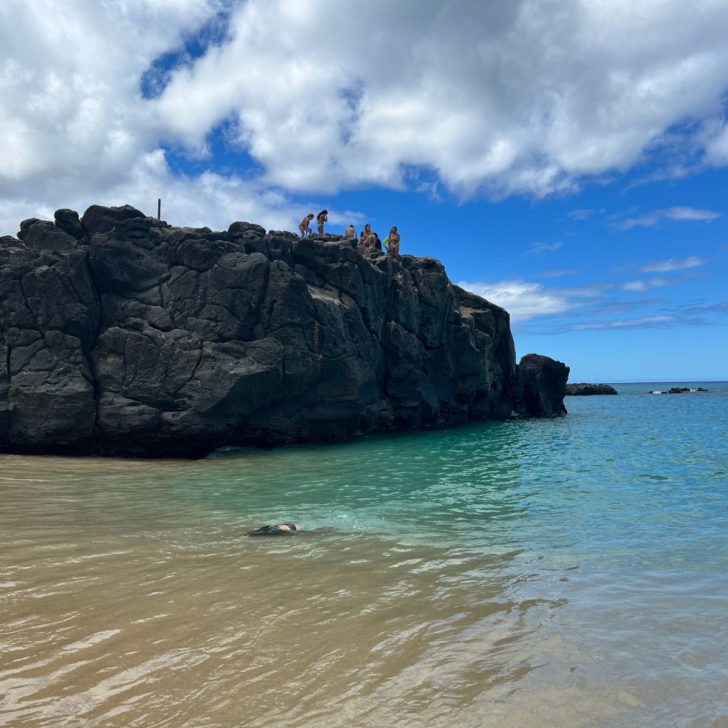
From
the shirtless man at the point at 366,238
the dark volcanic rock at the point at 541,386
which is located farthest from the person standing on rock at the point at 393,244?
the dark volcanic rock at the point at 541,386

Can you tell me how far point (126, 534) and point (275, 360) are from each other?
60.8ft

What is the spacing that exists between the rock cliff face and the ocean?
36.8 feet

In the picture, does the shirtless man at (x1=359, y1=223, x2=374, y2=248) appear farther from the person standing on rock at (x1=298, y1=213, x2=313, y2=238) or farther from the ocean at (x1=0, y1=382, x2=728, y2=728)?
the ocean at (x1=0, y1=382, x2=728, y2=728)

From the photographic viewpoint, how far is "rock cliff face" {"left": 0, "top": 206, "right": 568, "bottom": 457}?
25953mm

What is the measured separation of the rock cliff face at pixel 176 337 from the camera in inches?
1022

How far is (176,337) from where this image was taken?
27922 mm

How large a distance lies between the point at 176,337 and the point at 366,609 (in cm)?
2322

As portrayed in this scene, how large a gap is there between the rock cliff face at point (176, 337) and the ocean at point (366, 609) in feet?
36.8

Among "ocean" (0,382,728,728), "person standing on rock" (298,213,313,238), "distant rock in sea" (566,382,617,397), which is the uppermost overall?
"person standing on rock" (298,213,313,238)

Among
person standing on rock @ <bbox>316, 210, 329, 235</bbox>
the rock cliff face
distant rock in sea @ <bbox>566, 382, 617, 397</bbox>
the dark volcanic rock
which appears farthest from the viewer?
distant rock in sea @ <bbox>566, 382, 617, 397</bbox>

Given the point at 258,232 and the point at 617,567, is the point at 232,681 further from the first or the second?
the point at 258,232

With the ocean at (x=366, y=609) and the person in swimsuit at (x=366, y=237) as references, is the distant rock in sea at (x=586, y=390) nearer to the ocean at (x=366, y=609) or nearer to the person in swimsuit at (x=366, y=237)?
the person in swimsuit at (x=366, y=237)

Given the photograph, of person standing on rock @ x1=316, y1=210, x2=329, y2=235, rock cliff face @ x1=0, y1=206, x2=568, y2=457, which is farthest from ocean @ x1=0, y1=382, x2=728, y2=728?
person standing on rock @ x1=316, y1=210, x2=329, y2=235

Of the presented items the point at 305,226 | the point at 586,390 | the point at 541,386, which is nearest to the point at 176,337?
the point at 305,226
